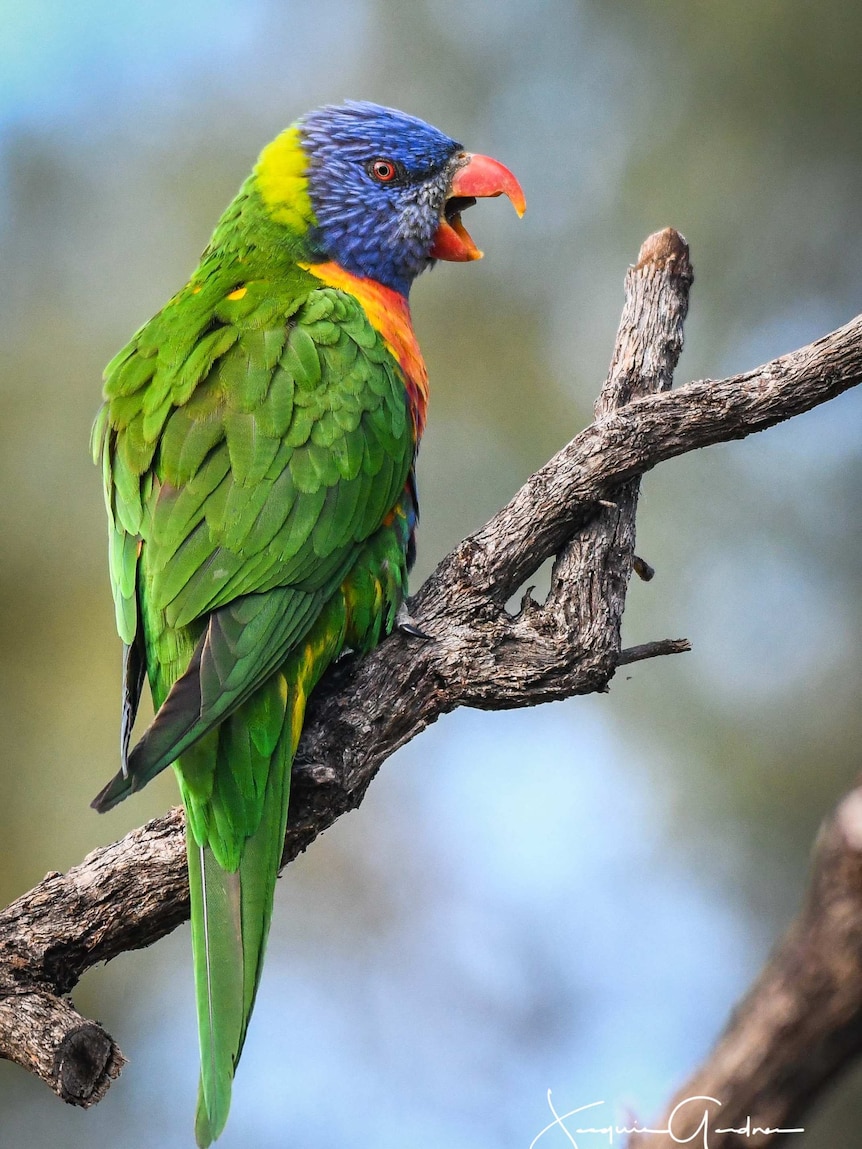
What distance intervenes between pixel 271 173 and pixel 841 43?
A: 414cm

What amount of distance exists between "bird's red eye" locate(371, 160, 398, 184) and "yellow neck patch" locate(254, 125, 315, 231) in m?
0.23

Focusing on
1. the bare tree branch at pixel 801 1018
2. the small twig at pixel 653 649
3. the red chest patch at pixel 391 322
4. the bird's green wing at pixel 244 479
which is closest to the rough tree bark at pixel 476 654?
the small twig at pixel 653 649

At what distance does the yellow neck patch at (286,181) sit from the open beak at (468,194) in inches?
19.0

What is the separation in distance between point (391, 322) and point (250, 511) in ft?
3.09

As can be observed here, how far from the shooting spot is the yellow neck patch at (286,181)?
135 inches

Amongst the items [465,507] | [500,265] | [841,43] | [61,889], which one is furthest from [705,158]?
[61,889]

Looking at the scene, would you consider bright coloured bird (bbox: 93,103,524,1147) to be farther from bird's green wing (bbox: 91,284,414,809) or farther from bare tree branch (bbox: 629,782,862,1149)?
bare tree branch (bbox: 629,782,862,1149)

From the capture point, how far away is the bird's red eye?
11.6 ft

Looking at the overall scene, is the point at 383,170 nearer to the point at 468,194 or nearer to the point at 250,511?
the point at 468,194

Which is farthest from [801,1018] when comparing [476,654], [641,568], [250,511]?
[641,568]

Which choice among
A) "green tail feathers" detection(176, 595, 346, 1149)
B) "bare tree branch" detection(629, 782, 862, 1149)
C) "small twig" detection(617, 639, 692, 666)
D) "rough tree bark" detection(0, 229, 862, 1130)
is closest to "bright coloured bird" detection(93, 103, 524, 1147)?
"green tail feathers" detection(176, 595, 346, 1149)

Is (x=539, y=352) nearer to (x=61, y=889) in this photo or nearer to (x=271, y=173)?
(x=271, y=173)

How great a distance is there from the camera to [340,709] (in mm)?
2795

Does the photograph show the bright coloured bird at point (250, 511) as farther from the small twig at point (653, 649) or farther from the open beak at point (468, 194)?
the small twig at point (653, 649)
